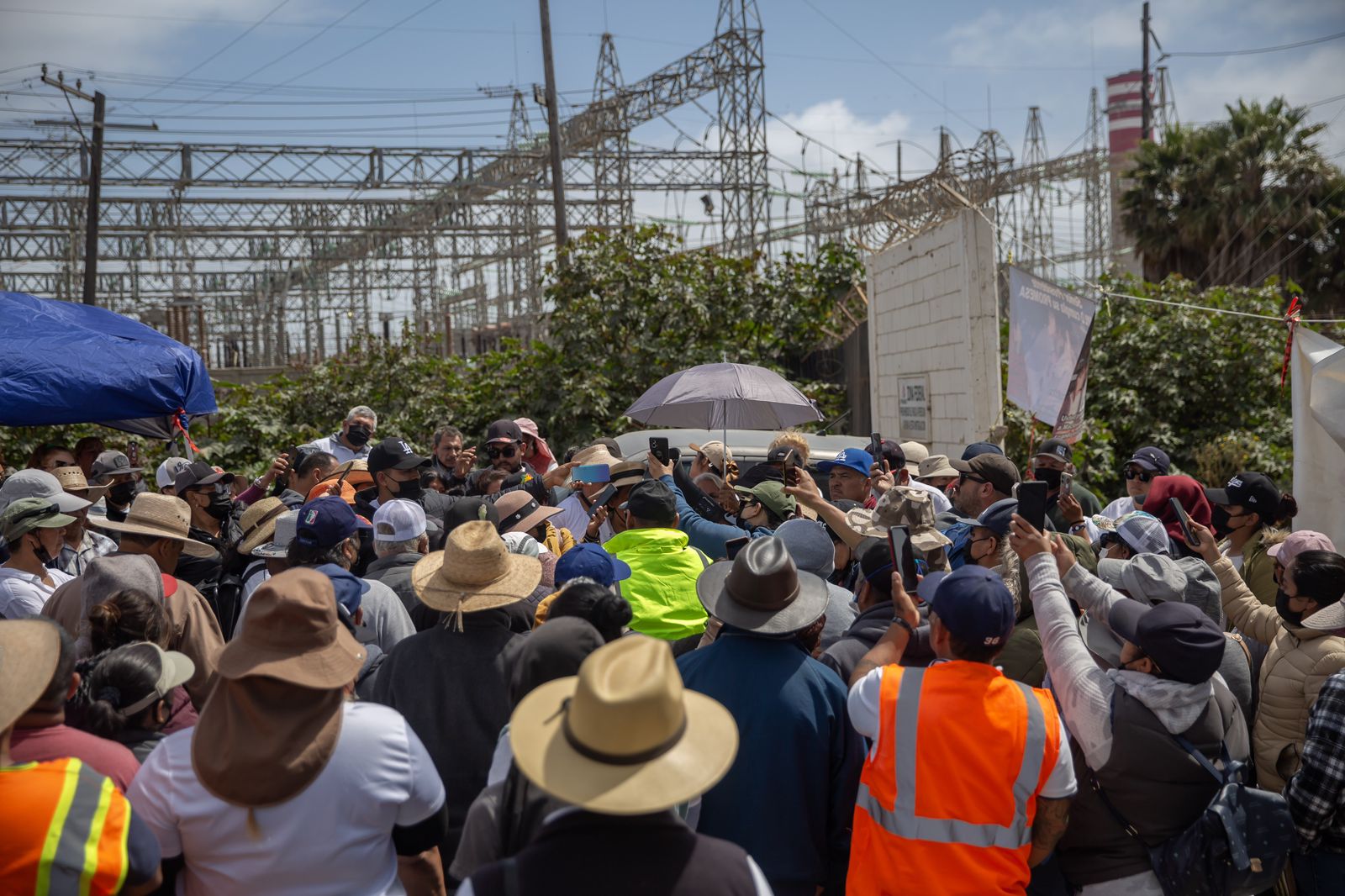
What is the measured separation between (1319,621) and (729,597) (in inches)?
90.0

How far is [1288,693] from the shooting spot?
11.9ft

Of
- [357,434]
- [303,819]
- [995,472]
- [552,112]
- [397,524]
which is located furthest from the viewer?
[552,112]

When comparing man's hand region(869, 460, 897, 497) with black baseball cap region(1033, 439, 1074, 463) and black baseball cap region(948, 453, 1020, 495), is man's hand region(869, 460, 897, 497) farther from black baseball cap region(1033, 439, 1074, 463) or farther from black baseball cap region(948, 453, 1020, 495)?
black baseball cap region(1033, 439, 1074, 463)

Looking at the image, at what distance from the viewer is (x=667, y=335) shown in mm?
13625

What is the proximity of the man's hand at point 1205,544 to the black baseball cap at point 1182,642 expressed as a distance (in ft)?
6.34

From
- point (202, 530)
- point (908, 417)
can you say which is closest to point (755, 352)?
point (908, 417)

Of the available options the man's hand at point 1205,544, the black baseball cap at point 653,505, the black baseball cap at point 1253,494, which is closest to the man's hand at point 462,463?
the black baseball cap at point 653,505

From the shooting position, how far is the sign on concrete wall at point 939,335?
9984 mm

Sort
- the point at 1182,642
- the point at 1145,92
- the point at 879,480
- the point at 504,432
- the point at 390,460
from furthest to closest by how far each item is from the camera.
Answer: the point at 1145,92
the point at 504,432
the point at 879,480
the point at 390,460
the point at 1182,642

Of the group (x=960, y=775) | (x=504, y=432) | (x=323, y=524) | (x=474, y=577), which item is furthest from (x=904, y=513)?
→ (x=504, y=432)

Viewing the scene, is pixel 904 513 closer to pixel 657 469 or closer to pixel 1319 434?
pixel 657 469

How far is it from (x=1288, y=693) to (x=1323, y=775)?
72 centimetres

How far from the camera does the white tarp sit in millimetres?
6438

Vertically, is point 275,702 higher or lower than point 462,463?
lower
